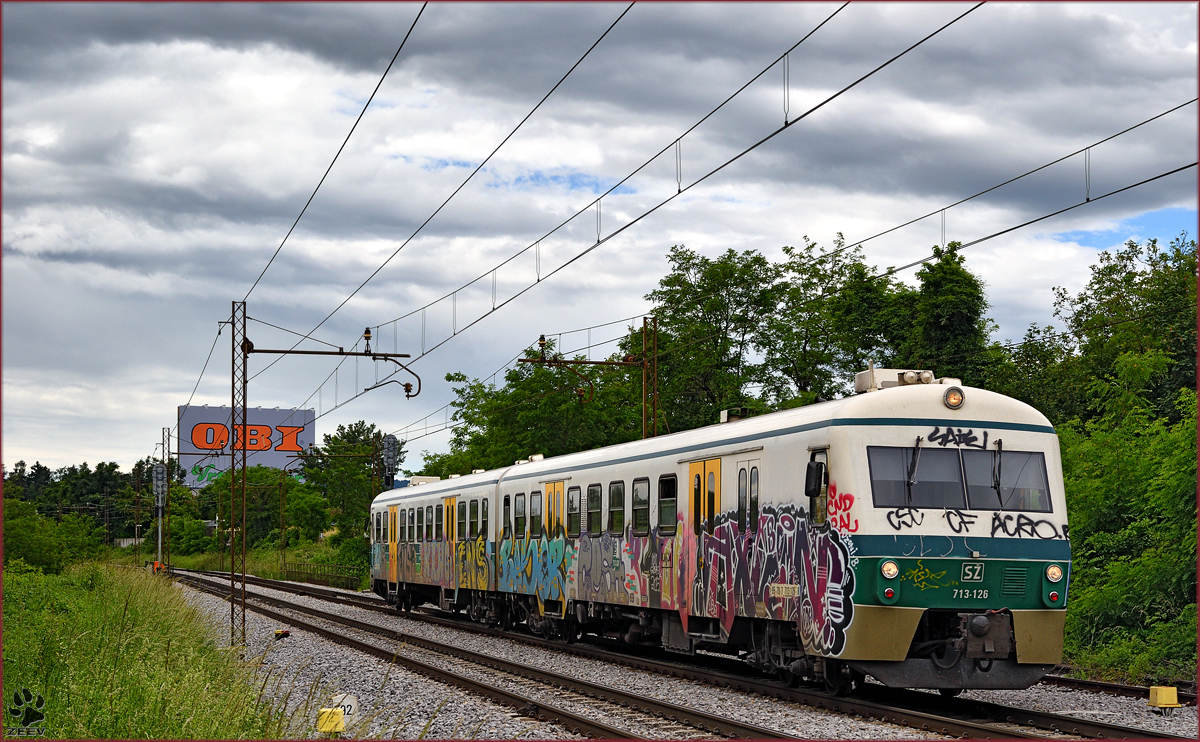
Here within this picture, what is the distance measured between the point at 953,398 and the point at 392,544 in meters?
25.1

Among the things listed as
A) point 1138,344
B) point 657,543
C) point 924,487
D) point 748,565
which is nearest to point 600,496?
point 657,543

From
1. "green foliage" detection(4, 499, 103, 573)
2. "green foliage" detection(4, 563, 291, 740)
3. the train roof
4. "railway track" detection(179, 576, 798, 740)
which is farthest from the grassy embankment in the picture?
"green foliage" detection(4, 499, 103, 573)

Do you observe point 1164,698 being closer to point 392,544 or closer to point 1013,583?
point 1013,583

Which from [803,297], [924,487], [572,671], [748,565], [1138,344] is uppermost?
[803,297]

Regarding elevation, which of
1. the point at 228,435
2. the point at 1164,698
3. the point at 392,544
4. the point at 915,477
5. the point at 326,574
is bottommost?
the point at 326,574

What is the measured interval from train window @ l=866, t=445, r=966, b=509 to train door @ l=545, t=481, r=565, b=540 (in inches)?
390

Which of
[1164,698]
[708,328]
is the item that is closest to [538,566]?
[1164,698]

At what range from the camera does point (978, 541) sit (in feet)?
43.1

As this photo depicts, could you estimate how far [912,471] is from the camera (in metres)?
13.3

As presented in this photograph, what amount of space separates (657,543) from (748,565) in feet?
10.2

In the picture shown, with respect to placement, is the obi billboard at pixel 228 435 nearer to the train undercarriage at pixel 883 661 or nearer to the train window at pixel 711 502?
the train undercarriage at pixel 883 661

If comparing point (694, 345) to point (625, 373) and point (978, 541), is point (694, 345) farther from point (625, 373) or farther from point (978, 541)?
point (978, 541)

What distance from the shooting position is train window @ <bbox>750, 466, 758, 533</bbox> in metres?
15.1

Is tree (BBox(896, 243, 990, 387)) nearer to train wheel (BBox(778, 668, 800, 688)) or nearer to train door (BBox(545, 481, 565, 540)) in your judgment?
train door (BBox(545, 481, 565, 540))
